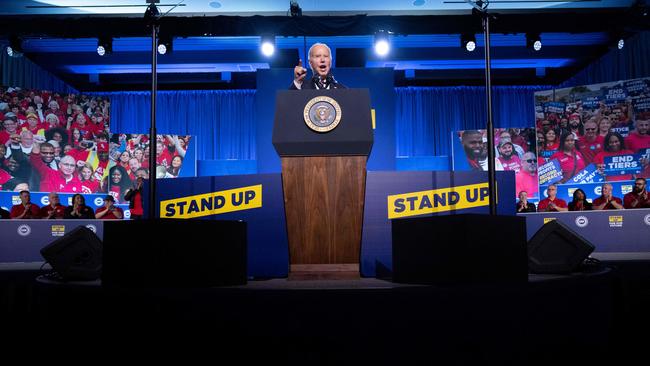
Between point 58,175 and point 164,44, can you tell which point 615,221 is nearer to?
point 164,44

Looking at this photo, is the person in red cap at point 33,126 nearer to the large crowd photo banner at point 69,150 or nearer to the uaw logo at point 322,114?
the large crowd photo banner at point 69,150

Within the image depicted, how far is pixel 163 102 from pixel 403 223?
10.6m

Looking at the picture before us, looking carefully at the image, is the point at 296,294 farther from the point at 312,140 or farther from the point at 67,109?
the point at 67,109

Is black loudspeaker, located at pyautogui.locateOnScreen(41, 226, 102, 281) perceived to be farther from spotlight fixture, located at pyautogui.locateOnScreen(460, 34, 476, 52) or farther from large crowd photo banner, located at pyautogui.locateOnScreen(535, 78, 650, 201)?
large crowd photo banner, located at pyautogui.locateOnScreen(535, 78, 650, 201)

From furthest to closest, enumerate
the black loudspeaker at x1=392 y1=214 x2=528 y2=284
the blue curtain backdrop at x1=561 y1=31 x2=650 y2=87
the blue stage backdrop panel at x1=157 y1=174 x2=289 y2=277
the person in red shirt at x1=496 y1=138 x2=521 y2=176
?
1. the person in red shirt at x1=496 y1=138 x2=521 y2=176
2. the blue curtain backdrop at x1=561 y1=31 x2=650 y2=87
3. the blue stage backdrop panel at x1=157 y1=174 x2=289 y2=277
4. the black loudspeaker at x1=392 y1=214 x2=528 y2=284

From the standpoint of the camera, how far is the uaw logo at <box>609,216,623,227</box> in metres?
5.20

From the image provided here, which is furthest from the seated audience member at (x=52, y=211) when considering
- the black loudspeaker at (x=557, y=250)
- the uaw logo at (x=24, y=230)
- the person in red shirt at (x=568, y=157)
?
the person in red shirt at (x=568, y=157)

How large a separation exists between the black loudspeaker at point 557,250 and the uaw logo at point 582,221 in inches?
135

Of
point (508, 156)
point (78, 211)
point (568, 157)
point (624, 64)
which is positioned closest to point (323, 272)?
point (78, 211)

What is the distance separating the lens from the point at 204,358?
158cm

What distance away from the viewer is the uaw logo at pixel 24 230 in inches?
223

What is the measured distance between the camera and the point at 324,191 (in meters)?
2.25

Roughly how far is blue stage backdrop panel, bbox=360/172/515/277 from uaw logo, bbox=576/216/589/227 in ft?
10.3

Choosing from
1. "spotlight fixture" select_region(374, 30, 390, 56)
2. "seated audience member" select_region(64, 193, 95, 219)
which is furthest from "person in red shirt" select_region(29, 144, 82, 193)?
"spotlight fixture" select_region(374, 30, 390, 56)
